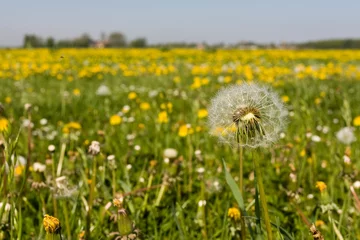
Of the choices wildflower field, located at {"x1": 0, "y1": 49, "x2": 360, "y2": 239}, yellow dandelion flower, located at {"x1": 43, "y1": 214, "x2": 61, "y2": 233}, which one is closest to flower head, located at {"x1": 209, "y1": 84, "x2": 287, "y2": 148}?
wildflower field, located at {"x1": 0, "y1": 49, "x2": 360, "y2": 239}

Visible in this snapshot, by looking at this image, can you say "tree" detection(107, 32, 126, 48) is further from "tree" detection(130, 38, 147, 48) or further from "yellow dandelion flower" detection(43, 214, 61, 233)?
"tree" detection(130, 38, 147, 48)

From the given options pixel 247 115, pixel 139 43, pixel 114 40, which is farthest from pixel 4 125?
pixel 139 43

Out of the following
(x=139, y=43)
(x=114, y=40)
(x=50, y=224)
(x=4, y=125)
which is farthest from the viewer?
(x=139, y=43)

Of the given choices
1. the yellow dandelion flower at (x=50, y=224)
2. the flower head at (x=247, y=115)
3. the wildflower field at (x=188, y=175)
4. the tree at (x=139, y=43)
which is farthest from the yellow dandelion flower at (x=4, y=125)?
the tree at (x=139, y=43)

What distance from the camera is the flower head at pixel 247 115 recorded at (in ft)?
3.23

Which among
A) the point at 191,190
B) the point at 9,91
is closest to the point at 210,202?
the point at 191,190

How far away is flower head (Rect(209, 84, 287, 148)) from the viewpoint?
3.23ft

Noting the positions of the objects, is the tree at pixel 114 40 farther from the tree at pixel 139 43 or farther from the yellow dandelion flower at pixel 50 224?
the tree at pixel 139 43

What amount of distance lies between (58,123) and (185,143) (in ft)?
4.63

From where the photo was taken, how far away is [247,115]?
988 millimetres

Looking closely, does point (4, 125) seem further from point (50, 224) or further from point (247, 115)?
point (247, 115)

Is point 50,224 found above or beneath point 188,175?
above

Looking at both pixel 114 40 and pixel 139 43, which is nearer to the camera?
pixel 114 40

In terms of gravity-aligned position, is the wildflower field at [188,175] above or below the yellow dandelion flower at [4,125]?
below
